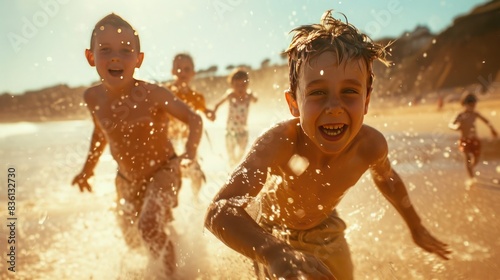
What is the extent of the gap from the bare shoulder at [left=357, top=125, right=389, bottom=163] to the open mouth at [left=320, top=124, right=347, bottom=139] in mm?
379

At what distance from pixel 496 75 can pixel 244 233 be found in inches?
1602

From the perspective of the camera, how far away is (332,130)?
2.07 m

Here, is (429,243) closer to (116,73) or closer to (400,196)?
(400,196)

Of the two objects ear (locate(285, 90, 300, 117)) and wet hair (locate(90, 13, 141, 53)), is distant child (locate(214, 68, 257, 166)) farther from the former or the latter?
ear (locate(285, 90, 300, 117))

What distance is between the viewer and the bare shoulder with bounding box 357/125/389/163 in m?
2.42

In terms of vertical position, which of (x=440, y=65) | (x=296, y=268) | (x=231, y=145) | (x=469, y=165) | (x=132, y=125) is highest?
(x=440, y=65)

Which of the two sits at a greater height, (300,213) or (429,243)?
(429,243)

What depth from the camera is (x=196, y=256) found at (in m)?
3.57

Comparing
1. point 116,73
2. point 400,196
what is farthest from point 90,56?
point 400,196

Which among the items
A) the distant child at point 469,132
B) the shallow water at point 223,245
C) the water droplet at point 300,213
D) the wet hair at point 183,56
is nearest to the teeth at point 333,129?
the water droplet at point 300,213

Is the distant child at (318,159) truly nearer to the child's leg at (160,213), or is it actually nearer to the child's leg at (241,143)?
the child's leg at (160,213)

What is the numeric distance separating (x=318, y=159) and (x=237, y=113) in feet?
17.8

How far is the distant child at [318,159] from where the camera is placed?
194 cm

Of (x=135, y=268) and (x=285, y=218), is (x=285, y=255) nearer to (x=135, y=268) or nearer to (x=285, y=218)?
(x=285, y=218)
